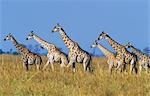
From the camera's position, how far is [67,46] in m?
13.2

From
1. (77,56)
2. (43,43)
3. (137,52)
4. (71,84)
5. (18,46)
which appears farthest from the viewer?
(18,46)

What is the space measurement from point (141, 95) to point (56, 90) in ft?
4.74

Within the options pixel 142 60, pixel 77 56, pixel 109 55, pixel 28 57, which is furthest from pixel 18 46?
pixel 142 60

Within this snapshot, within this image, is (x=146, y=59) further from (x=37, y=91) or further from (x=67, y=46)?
(x=37, y=91)

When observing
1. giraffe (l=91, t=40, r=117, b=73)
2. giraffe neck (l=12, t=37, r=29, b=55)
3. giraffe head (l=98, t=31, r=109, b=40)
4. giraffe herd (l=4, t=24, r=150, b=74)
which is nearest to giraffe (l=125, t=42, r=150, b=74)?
giraffe herd (l=4, t=24, r=150, b=74)

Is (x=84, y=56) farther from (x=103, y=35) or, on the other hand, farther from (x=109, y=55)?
(x=103, y=35)

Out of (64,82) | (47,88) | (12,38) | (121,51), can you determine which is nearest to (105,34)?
(121,51)

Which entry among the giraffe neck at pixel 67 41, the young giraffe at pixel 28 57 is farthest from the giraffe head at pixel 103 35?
the young giraffe at pixel 28 57

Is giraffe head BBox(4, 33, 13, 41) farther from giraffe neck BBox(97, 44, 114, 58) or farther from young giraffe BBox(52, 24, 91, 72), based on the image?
giraffe neck BBox(97, 44, 114, 58)

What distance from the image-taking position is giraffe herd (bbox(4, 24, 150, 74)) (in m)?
12.7

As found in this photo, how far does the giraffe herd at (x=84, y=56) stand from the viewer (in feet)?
41.8

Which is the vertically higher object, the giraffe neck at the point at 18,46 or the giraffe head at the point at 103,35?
the giraffe head at the point at 103,35

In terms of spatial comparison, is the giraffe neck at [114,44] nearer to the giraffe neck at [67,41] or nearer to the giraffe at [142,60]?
the giraffe at [142,60]

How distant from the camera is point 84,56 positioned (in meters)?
12.8
